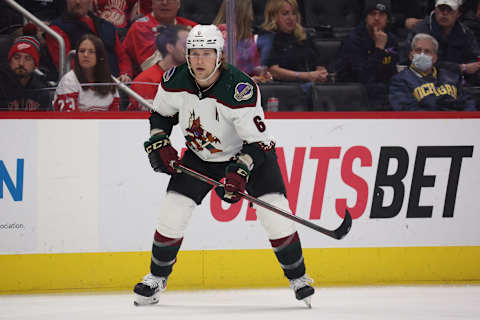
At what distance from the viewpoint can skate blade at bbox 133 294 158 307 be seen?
11.6 ft

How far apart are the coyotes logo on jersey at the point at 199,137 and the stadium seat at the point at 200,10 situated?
93 cm

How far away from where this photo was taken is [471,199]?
4.35m

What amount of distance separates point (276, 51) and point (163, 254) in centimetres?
140

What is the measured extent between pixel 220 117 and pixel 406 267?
1.56m

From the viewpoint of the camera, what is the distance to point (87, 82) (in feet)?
13.5

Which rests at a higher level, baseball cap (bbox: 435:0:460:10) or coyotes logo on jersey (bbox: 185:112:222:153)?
baseball cap (bbox: 435:0:460:10)

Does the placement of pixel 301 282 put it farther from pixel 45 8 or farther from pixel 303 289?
pixel 45 8

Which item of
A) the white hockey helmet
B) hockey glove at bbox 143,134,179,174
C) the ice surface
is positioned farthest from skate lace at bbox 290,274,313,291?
the white hockey helmet

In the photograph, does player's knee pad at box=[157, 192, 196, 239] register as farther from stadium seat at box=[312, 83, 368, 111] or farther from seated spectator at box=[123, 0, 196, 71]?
stadium seat at box=[312, 83, 368, 111]

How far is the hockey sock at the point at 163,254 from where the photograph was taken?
11.5 feet

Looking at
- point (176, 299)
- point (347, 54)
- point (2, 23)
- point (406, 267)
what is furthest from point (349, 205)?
point (2, 23)

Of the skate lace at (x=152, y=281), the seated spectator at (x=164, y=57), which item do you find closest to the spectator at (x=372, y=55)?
the seated spectator at (x=164, y=57)

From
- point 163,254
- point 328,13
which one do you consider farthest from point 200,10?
point 163,254

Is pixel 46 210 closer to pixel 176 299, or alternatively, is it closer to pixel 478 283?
pixel 176 299
